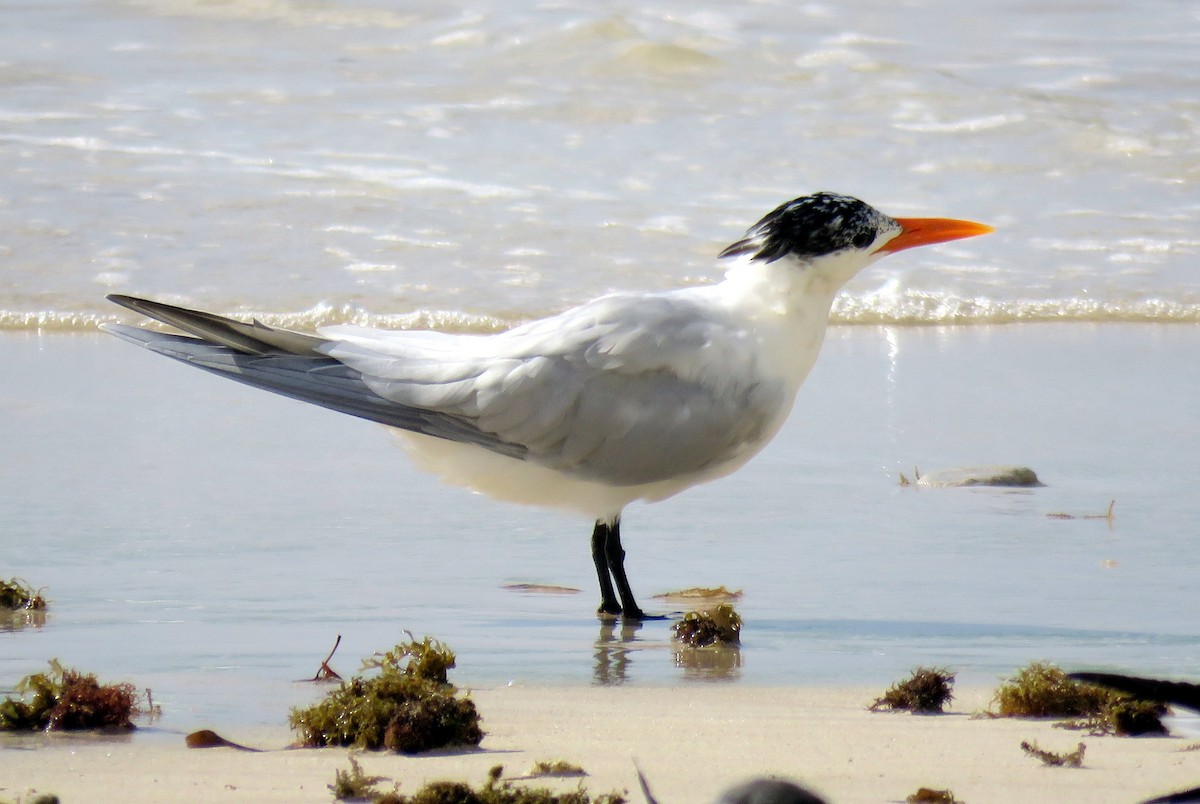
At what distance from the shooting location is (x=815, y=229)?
4.62 metres

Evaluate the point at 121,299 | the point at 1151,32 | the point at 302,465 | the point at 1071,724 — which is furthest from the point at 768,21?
the point at 1071,724

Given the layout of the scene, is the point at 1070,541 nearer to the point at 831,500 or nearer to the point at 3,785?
the point at 831,500

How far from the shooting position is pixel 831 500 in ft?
17.5

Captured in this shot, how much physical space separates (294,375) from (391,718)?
189 centimetres

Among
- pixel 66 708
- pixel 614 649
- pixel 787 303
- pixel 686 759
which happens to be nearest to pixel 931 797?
pixel 686 759

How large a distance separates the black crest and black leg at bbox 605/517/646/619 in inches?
33.8

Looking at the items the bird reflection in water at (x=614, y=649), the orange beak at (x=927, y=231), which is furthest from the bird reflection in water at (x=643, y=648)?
the orange beak at (x=927, y=231)

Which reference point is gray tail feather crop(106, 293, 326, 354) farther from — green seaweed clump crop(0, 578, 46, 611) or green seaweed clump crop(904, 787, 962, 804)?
green seaweed clump crop(904, 787, 962, 804)

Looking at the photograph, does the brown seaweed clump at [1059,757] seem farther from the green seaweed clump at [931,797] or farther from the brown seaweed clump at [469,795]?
the brown seaweed clump at [469,795]

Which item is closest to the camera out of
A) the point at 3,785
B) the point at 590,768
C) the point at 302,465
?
the point at 3,785

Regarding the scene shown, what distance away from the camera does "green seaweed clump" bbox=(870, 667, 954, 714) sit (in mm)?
3041

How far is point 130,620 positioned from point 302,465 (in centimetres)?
189

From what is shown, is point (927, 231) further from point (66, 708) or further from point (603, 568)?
point (66, 708)

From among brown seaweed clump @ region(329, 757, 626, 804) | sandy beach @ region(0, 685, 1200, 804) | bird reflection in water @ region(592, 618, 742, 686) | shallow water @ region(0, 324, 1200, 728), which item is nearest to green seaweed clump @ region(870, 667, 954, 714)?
sandy beach @ region(0, 685, 1200, 804)
